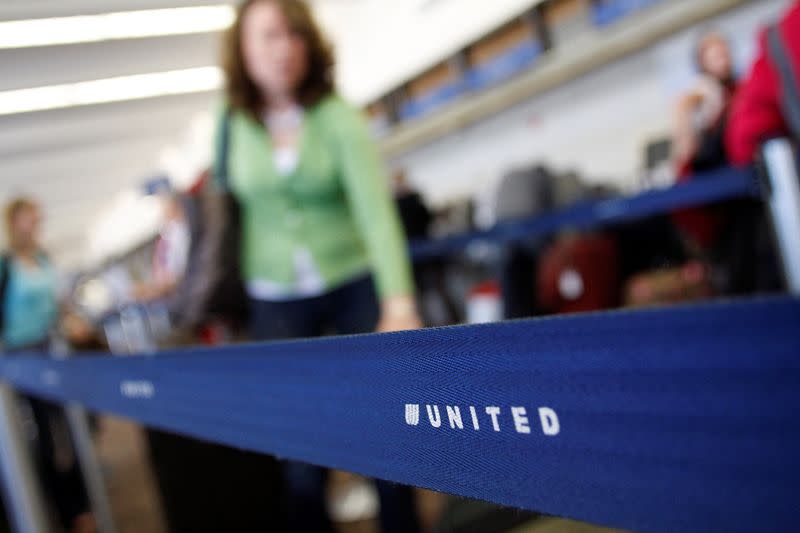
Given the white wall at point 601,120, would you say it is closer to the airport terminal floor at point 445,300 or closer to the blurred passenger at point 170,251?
the airport terminal floor at point 445,300

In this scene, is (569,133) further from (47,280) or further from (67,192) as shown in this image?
(67,192)

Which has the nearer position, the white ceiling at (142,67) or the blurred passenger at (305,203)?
the blurred passenger at (305,203)

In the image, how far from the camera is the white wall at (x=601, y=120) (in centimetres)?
502

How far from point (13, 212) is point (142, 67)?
532 centimetres

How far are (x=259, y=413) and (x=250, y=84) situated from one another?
3.08 ft

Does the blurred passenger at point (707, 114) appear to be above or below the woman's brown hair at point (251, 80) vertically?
below

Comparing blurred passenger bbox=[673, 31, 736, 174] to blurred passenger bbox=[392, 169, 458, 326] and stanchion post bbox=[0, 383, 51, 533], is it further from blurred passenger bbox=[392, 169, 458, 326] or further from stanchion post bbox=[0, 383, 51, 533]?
stanchion post bbox=[0, 383, 51, 533]

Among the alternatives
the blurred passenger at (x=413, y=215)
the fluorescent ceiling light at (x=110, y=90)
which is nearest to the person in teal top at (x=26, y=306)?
the blurred passenger at (x=413, y=215)

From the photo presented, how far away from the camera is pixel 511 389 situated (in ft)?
1.64

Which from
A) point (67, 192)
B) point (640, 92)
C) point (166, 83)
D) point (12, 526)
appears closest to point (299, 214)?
point (12, 526)

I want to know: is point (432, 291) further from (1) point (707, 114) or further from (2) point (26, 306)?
(2) point (26, 306)

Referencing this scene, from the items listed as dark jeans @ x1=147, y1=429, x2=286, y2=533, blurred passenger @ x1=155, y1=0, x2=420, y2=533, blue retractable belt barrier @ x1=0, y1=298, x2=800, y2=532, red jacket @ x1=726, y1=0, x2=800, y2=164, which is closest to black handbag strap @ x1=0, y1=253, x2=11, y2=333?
dark jeans @ x1=147, y1=429, x2=286, y2=533

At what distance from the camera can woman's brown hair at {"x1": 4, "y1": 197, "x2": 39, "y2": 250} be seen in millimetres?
2895

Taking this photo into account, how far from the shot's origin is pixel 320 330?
1.57 meters
